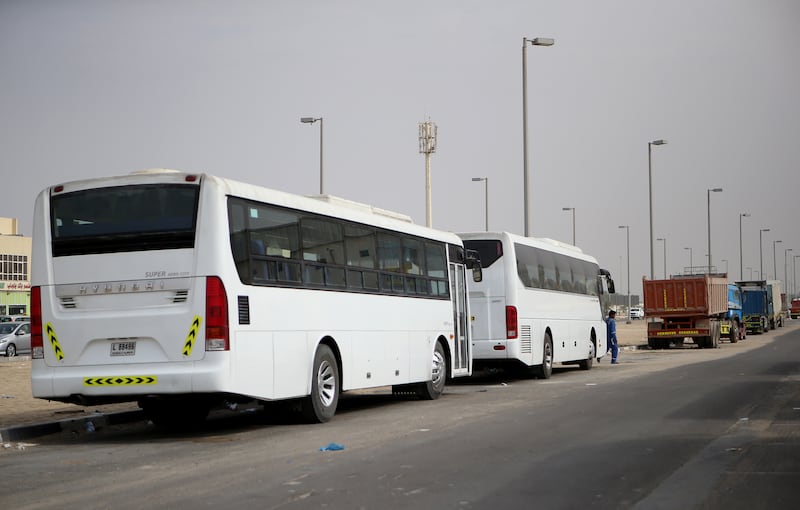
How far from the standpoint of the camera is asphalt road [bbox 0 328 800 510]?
8.13 metres

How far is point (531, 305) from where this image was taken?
24.4 meters

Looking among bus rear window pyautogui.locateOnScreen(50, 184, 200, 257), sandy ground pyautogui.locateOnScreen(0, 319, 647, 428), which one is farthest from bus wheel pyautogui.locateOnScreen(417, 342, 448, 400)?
bus rear window pyautogui.locateOnScreen(50, 184, 200, 257)

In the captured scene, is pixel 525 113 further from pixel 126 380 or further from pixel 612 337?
pixel 126 380

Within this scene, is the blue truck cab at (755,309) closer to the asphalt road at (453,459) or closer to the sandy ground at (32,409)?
the asphalt road at (453,459)

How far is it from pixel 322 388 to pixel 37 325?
3994 mm

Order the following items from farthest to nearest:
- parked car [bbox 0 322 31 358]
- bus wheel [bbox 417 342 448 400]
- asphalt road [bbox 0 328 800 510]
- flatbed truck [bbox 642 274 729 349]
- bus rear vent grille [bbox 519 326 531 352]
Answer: parked car [bbox 0 322 31 358], flatbed truck [bbox 642 274 729 349], bus rear vent grille [bbox 519 326 531 352], bus wheel [bbox 417 342 448 400], asphalt road [bbox 0 328 800 510]

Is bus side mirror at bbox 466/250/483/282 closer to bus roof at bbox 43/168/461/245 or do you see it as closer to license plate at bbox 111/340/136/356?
bus roof at bbox 43/168/461/245

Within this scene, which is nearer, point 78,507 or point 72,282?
point 78,507

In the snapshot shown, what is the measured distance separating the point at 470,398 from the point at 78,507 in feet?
38.2

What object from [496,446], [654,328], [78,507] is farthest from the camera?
[654,328]

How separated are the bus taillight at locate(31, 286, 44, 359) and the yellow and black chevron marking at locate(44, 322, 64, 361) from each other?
15 centimetres

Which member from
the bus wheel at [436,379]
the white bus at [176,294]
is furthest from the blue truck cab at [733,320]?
the white bus at [176,294]

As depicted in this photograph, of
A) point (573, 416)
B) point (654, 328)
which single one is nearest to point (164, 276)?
point (573, 416)

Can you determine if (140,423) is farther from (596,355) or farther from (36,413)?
(596,355)
